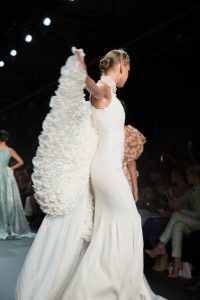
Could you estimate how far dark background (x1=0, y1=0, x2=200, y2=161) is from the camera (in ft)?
16.0

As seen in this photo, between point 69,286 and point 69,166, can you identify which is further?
point 69,166

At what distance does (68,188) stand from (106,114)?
421 mm

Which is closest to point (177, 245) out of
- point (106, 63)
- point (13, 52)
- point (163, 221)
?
point (163, 221)

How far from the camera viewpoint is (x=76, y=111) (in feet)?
6.84

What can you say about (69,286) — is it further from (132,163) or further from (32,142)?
(32,142)

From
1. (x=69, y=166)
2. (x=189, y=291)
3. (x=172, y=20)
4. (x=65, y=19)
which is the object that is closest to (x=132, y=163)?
(x=189, y=291)

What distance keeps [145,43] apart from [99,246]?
12.6 feet

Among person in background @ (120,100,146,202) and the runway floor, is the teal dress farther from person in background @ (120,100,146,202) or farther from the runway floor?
person in background @ (120,100,146,202)

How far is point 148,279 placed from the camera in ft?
11.0

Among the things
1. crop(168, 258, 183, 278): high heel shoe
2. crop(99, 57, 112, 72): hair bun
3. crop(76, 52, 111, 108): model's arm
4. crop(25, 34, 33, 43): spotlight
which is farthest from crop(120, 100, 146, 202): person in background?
crop(25, 34, 33, 43): spotlight

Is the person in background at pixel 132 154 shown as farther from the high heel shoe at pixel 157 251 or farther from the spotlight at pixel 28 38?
the spotlight at pixel 28 38

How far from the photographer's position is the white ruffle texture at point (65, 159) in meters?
2.12

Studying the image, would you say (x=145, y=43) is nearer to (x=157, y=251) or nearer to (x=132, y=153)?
(x=132, y=153)

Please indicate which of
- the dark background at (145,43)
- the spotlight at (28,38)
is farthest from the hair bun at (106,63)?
the spotlight at (28,38)
